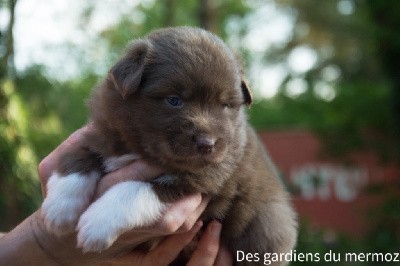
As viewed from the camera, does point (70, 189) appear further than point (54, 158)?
No

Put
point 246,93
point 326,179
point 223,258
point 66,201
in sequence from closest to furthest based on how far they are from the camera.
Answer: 1. point 66,201
2. point 246,93
3. point 223,258
4. point 326,179

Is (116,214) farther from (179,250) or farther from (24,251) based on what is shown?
(24,251)

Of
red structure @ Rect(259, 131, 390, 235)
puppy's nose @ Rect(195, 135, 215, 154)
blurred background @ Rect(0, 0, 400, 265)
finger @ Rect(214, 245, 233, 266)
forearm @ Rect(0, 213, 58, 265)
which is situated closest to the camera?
puppy's nose @ Rect(195, 135, 215, 154)

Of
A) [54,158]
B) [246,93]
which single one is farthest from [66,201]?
[246,93]

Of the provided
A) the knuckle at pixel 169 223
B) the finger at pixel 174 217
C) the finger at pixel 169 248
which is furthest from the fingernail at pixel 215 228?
the knuckle at pixel 169 223

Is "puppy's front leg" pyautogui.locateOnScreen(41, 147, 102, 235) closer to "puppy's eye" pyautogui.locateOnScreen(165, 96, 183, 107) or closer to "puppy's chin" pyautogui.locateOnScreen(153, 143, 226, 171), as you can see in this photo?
"puppy's chin" pyautogui.locateOnScreen(153, 143, 226, 171)

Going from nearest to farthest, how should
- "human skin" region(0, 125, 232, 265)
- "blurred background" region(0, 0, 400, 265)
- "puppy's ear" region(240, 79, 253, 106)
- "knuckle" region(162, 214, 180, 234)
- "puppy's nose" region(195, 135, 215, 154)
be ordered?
"puppy's nose" region(195, 135, 215, 154), "knuckle" region(162, 214, 180, 234), "human skin" region(0, 125, 232, 265), "puppy's ear" region(240, 79, 253, 106), "blurred background" region(0, 0, 400, 265)

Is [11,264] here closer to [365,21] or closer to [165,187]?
[165,187]

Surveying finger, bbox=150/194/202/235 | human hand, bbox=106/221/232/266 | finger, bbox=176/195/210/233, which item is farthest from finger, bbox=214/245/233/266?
finger, bbox=150/194/202/235
